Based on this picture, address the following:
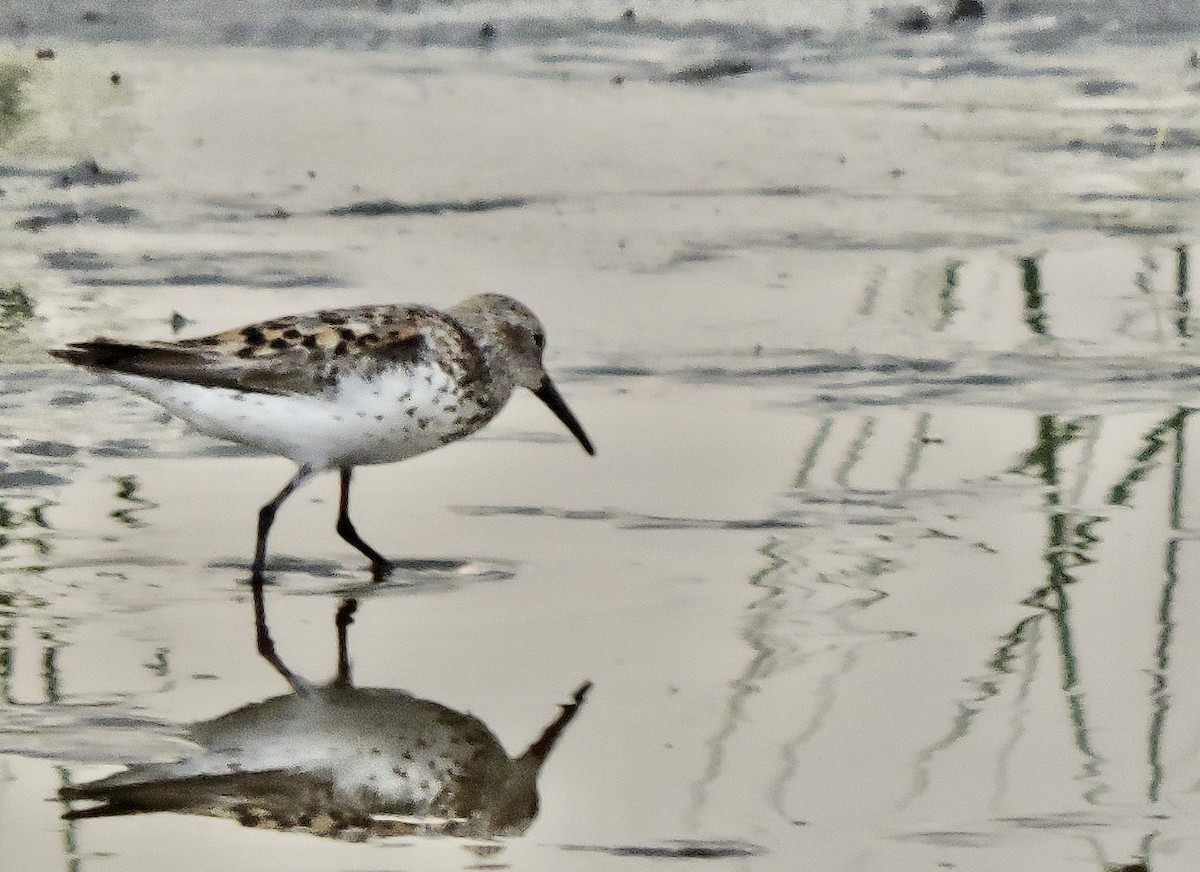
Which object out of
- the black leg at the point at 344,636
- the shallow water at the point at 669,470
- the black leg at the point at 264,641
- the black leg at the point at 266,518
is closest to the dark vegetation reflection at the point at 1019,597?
the shallow water at the point at 669,470

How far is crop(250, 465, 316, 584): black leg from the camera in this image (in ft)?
19.7

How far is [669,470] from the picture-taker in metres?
7.01

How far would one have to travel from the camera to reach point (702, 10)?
15125 mm

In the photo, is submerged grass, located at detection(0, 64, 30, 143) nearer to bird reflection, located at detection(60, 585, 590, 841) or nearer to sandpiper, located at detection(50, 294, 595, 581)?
sandpiper, located at detection(50, 294, 595, 581)

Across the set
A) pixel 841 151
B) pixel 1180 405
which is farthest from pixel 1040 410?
pixel 841 151

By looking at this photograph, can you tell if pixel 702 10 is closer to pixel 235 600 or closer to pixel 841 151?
pixel 841 151

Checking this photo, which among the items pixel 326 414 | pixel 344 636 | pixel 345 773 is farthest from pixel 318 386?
pixel 345 773

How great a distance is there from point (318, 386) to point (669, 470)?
1.24 m

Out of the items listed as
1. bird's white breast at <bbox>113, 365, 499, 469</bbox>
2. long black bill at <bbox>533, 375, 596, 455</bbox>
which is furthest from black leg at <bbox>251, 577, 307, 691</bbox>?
long black bill at <bbox>533, 375, 596, 455</bbox>

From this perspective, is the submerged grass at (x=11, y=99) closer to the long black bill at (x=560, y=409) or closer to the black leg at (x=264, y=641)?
the long black bill at (x=560, y=409)

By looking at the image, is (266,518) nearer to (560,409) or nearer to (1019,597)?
(560,409)

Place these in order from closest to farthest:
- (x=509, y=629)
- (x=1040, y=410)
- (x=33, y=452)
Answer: (x=509, y=629), (x=33, y=452), (x=1040, y=410)

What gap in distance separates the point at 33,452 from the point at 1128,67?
8.64 m

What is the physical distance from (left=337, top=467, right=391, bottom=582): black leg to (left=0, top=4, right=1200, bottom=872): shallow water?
0.22 ft
